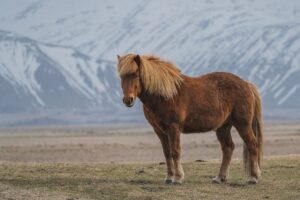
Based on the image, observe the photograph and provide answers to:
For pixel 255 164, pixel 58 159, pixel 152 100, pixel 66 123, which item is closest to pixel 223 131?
pixel 255 164

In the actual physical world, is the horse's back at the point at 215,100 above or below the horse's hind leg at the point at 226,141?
above

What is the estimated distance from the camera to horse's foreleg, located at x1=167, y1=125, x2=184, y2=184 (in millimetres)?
16047

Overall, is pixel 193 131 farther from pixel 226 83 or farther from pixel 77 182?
pixel 77 182

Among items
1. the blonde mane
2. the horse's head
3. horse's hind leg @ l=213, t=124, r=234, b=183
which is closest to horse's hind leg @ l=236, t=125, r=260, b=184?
horse's hind leg @ l=213, t=124, r=234, b=183

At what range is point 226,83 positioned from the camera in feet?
56.2

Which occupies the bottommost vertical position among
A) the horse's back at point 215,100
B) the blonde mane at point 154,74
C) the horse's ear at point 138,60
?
the horse's back at point 215,100

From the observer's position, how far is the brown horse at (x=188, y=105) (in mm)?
15969

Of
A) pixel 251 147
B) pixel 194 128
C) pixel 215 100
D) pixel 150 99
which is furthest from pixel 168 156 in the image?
pixel 251 147

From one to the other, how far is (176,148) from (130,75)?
5.39 feet

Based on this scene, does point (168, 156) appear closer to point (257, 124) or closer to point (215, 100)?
point (215, 100)

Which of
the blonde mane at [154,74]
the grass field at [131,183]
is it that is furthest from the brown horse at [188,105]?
the grass field at [131,183]

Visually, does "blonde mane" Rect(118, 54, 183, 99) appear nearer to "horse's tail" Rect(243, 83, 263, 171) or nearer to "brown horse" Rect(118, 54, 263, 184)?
"brown horse" Rect(118, 54, 263, 184)

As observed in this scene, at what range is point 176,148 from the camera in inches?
637

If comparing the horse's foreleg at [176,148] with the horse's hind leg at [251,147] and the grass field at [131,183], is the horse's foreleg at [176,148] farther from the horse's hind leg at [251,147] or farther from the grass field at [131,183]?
the horse's hind leg at [251,147]
